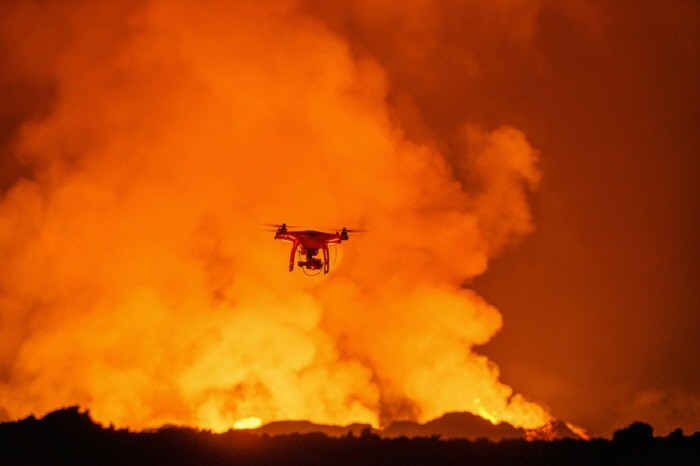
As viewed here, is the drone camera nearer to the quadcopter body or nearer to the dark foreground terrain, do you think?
the quadcopter body

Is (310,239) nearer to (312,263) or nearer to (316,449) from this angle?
(312,263)

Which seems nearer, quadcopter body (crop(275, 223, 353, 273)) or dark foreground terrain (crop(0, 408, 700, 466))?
dark foreground terrain (crop(0, 408, 700, 466))

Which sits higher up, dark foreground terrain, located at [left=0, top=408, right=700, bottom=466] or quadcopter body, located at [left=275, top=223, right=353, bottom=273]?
quadcopter body, located at [left=275, top=223, right=353, bottom=273]

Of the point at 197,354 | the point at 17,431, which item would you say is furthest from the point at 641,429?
the point at 197,354

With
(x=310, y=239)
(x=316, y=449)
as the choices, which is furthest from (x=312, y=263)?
(x=316, y=449)

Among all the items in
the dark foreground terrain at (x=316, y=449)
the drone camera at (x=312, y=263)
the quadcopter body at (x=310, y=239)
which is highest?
the quadcopter body at (x=310, y=239)

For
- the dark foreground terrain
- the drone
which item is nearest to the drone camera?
the drone

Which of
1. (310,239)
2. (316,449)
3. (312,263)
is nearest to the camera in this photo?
(316,449)

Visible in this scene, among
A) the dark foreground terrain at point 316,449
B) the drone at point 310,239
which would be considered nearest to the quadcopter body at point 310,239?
the drone at point 310,239

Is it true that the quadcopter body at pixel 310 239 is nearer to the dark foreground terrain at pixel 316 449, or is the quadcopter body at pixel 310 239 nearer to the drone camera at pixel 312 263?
the drone camera at pixel 312 263
